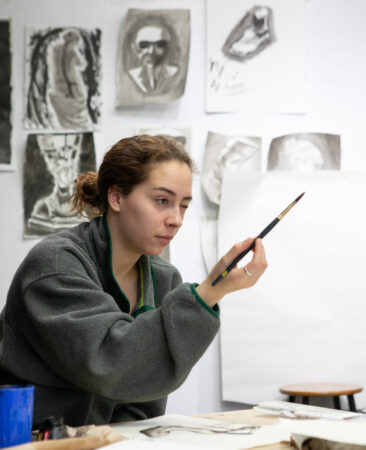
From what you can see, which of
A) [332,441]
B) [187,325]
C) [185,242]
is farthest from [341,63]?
[332,441]

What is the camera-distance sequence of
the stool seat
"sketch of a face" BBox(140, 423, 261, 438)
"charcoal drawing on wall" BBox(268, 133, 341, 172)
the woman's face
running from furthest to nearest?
"charcoal drawing on wall" BBox(268, 133, 341, 172)
the stool seat
the woman's face
"sketch of a face" BBox(140, 423, 261, 438)

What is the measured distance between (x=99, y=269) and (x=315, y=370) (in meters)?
1.22

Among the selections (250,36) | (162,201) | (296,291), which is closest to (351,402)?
(296,291)

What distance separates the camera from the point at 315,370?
2.24 m

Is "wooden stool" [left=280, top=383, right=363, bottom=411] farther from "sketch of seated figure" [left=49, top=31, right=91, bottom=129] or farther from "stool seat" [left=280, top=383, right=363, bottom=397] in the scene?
"sketch of seated figure" [left=49, top=31, right=91, bottom=129]

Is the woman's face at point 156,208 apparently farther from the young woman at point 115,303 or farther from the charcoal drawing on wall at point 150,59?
the charcoal drawing on wall at point 150,59

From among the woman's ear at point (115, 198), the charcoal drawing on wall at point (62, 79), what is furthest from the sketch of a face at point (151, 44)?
the woman's ear at point (115, 198)

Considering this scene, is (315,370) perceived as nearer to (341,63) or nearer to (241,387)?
Result: (241,387)

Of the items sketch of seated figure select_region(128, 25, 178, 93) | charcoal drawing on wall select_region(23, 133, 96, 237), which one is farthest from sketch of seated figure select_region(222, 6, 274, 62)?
charcoal drawing on wall select_region(23, 133, 96, 237)

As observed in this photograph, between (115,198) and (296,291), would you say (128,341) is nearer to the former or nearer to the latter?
(115,198)

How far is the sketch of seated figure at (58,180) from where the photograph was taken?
7.36 feet

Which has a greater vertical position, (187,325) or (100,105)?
(100,105)

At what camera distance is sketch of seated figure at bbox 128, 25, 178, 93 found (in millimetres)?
2285

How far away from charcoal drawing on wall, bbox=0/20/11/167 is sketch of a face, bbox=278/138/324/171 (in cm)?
95
